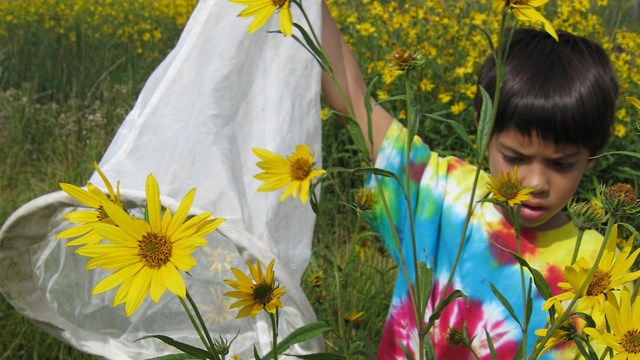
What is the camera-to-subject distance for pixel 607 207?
471 millimetres

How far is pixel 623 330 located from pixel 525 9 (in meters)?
0.23

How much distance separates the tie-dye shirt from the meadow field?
6.8 inches

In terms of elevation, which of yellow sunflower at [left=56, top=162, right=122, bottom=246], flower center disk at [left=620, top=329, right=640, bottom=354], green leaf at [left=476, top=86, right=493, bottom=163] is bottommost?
flower center disk at [left=620, top=329, right=640, bottom=354]

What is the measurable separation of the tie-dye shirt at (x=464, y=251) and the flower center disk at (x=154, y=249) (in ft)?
1.77

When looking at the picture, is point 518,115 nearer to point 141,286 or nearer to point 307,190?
point 307,190

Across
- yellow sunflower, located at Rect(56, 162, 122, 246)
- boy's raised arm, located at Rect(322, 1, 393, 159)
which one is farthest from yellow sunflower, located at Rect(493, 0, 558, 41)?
boy's raised arm, located at Rect(322, 1, 393, 159)

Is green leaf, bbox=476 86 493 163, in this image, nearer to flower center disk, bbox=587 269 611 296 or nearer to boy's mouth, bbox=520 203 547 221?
flower center disk, bbox=587 269 611 296

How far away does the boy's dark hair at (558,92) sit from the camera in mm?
933

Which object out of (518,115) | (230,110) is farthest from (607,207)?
(230,110)

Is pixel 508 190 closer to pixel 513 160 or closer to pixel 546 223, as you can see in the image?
pixel 513 160

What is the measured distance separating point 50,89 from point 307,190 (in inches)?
105

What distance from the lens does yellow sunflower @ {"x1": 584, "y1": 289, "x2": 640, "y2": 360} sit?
438 mm

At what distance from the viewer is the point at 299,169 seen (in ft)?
2.00

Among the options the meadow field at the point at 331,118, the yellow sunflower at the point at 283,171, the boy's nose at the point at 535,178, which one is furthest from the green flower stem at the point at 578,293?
the meadow field at the point at 331,118
